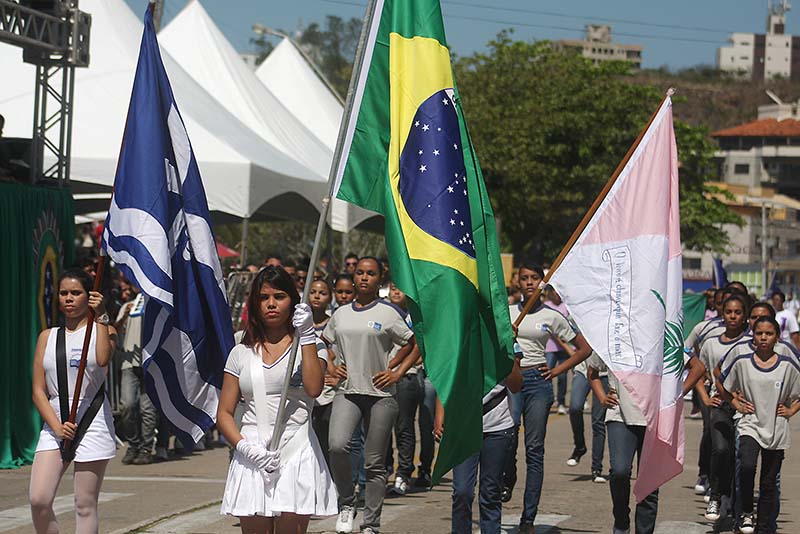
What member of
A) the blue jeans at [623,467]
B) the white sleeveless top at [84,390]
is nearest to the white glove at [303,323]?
the white sleeveless top at [84,390]

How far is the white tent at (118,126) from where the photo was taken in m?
17.4

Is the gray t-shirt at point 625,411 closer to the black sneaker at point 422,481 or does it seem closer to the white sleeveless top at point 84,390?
the white sleeveless top at point 84,390

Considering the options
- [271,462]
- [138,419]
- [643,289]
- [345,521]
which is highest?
[643,289]

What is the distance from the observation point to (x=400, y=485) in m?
12.6

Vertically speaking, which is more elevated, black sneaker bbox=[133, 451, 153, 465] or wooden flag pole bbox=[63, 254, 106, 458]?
wooden flag pole bbox=[63, 254, 106, 458]

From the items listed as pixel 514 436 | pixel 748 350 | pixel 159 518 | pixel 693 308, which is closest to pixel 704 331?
pixel 748 350

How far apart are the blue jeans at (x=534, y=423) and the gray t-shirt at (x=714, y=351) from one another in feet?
4.40

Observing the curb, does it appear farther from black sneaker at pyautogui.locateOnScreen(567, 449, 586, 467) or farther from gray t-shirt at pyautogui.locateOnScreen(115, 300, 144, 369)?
black sneaker at pyautogui.locateOnScreen(567, 449, 586, 467)

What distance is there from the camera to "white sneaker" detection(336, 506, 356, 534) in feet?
33.1

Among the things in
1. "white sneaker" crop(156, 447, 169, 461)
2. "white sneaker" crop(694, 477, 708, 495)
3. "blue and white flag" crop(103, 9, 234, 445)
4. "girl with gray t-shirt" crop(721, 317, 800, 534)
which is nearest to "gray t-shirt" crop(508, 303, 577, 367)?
"girl with gray t-shirt" crop(721, 317, 800, 534)

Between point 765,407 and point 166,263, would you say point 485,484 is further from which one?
point 765,407

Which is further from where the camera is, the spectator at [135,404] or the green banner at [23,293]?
the spectator at [135,404]

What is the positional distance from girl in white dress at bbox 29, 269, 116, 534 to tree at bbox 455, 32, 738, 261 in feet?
140

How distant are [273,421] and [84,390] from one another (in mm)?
1543
